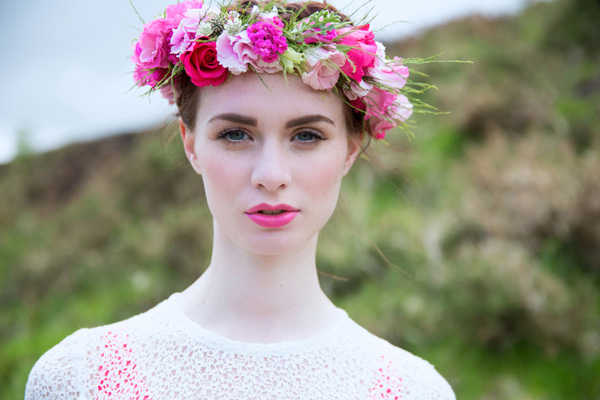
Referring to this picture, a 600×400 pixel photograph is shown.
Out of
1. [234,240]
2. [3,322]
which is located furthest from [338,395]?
[3,322]

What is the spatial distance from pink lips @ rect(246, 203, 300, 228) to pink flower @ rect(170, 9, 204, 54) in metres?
0.65

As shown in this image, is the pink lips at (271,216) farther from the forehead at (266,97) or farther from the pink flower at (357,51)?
the pink flower at (357,51)

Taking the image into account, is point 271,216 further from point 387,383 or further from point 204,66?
point 387,383

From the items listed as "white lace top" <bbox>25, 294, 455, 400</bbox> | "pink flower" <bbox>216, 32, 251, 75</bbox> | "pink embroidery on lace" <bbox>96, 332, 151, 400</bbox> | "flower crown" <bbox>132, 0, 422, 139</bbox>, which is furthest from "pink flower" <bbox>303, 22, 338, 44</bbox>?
"pink embroidery on lace" <bbox>96, 332, 151, 400</bbox>

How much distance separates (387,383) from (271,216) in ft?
2.58

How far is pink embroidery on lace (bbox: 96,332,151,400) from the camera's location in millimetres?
2080

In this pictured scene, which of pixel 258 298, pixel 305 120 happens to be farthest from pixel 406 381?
pixel 305 120

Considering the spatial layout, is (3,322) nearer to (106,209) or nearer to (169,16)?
(106,209)

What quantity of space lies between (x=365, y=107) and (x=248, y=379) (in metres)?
1.16

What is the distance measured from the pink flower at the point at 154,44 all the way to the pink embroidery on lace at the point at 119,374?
108cm

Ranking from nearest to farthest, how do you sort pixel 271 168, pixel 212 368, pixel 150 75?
1. pixel 271 168
2. pixel 212 368
3. pixel 150 75

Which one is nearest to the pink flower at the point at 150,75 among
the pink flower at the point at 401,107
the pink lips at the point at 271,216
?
the pink lips at the point at 271,216

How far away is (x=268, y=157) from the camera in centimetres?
202

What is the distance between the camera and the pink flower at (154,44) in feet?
7.27
